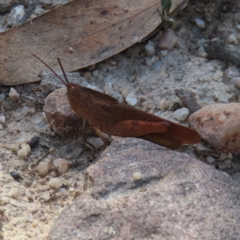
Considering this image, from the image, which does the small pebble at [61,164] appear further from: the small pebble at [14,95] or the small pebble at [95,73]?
the small pebble at [95,73]

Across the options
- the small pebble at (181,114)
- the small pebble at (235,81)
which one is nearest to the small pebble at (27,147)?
the small pebble at (181,114)

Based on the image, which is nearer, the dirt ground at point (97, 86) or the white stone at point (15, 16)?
the dirt ground at point (97, 86)

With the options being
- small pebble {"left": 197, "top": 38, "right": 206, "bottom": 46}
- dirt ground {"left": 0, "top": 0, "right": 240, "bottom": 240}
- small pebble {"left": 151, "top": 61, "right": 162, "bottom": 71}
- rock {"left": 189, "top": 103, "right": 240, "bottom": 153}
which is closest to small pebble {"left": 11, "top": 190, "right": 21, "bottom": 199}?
dirt ground {"left": 0, "top": 0, "right": 240, "bottom": 240}

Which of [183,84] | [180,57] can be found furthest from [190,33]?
[183,84]

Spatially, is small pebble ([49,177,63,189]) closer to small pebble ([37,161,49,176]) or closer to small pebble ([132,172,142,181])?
small pebble ([37,161,49,176])

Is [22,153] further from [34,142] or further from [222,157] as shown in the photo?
[222,157]

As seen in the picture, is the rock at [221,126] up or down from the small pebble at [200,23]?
down

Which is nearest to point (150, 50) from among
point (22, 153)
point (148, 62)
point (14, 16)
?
point (148, 62)
